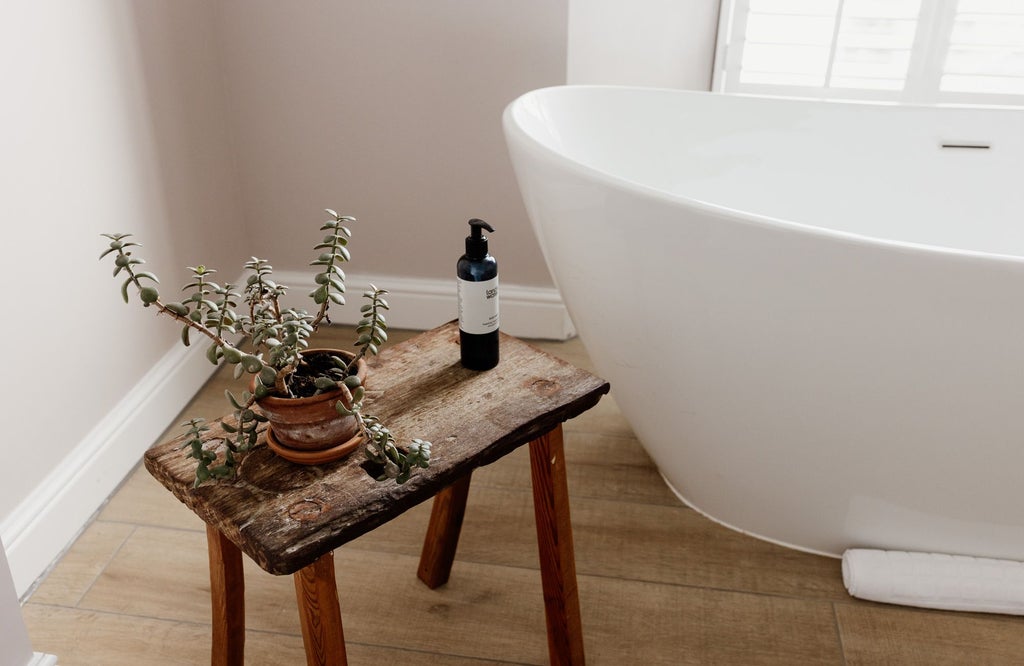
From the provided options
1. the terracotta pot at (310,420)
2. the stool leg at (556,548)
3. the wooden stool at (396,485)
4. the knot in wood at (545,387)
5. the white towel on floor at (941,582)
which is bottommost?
the white towel on floor at (941,582)

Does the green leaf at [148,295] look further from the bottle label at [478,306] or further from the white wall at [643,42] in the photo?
the white wall at [643,42]

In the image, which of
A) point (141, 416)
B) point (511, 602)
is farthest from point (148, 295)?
point (141, 416)

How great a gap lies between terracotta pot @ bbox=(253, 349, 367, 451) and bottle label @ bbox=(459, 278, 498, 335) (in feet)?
0.59

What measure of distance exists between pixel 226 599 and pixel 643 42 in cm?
164

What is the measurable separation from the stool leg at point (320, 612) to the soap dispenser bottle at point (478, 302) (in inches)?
13.2

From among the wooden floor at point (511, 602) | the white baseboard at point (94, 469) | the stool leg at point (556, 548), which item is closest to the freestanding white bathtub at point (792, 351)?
the wooden floor at point (511, 602)

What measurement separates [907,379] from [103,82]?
143 cm

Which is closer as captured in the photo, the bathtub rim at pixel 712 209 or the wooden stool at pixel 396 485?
the wooden stool at pixel 396 485

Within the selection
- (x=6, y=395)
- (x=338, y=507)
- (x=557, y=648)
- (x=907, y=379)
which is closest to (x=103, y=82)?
(x=6, y=395)

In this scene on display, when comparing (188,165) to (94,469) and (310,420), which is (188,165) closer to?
(94,469)

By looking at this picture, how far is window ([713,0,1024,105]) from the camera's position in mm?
2078

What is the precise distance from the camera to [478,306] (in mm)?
1094

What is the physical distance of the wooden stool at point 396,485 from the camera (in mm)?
880

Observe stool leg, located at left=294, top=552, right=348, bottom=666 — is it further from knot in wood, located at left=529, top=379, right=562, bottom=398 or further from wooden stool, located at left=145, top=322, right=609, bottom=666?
knot in wood, located at left=529, top=379, right=562, bottom=398
